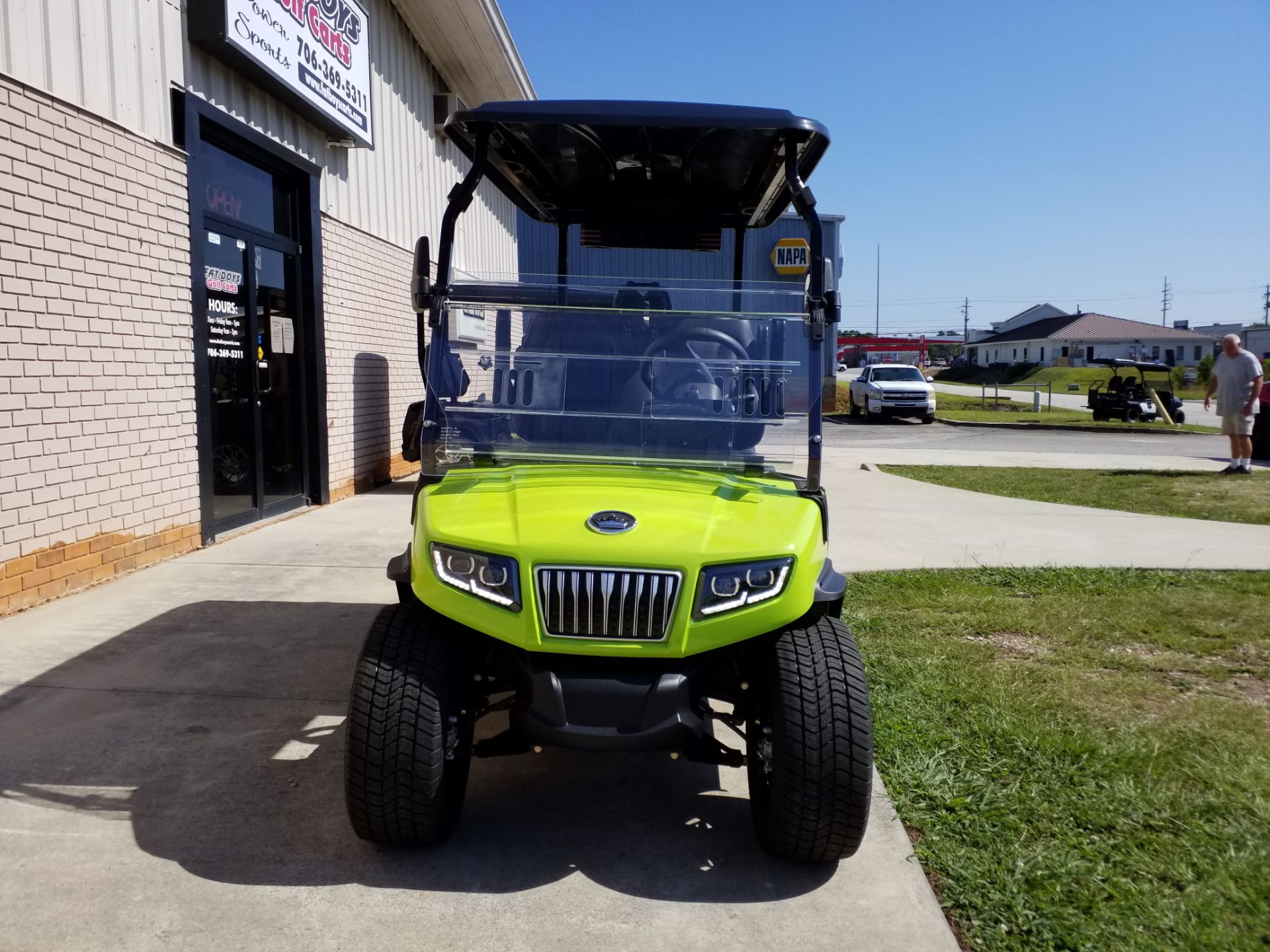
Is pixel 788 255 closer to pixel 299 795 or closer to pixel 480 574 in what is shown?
pixel 299 795

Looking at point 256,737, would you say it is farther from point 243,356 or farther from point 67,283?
point 243,356

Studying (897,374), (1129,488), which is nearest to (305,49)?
(1129,488)

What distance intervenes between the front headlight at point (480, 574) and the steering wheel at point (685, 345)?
106 cm

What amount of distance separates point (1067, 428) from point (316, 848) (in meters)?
23.8

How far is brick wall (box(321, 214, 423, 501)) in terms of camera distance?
952cm

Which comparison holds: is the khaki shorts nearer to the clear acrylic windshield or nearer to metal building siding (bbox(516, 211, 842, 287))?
metal building siding (bbox(516, 211, 842, 287))

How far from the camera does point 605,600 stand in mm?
2658

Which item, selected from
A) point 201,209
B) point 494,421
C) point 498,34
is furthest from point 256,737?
point 498,34

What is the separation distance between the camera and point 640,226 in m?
4.72

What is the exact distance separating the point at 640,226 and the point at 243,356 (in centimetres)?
446

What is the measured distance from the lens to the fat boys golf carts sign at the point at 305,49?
6.91 meters

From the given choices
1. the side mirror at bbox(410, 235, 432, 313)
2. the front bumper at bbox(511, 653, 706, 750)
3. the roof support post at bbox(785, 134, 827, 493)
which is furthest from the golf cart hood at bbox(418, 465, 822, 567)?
the side mirror at bbox(410, 235, 432, 313)

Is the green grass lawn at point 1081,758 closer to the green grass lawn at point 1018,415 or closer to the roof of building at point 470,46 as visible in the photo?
the roof of building at point 470,46

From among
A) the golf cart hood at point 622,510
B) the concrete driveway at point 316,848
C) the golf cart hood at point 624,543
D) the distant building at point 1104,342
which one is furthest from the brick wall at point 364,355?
the distant building at point 1104,342
